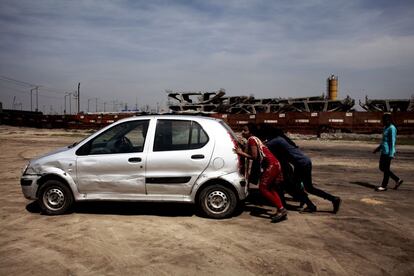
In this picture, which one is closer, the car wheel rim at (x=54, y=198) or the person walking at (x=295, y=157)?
the car wheel rim at (x=54, y=198)

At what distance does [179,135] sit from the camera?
6082 millimetres

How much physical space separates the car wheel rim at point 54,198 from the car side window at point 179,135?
1758mm

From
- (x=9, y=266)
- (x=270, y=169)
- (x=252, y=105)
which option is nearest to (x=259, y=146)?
(x=270, y=169)

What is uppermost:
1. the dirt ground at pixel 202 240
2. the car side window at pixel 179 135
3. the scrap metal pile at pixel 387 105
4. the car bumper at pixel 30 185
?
the scrap metal pile at pixel 387 105

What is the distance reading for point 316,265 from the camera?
422 centimetres

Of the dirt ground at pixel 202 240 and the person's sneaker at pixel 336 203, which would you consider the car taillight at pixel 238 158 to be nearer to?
the dirt ground at pixel 202 240

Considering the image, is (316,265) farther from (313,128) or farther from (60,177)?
(313,128)

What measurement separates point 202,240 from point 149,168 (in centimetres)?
156

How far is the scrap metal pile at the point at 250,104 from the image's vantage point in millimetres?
31516

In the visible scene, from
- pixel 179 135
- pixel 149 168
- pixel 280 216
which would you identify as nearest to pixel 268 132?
pixel 280 216

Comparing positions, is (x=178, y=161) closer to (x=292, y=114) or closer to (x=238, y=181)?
(x=238, y=181)

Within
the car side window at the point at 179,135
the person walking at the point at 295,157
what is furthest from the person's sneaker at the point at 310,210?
the car side window at the point at 179,135

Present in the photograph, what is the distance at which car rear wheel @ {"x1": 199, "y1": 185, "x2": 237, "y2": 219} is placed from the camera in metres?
5.94

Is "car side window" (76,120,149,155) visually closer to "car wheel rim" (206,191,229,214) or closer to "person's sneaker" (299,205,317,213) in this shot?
"car wheel rim" (206,191,229,214)
